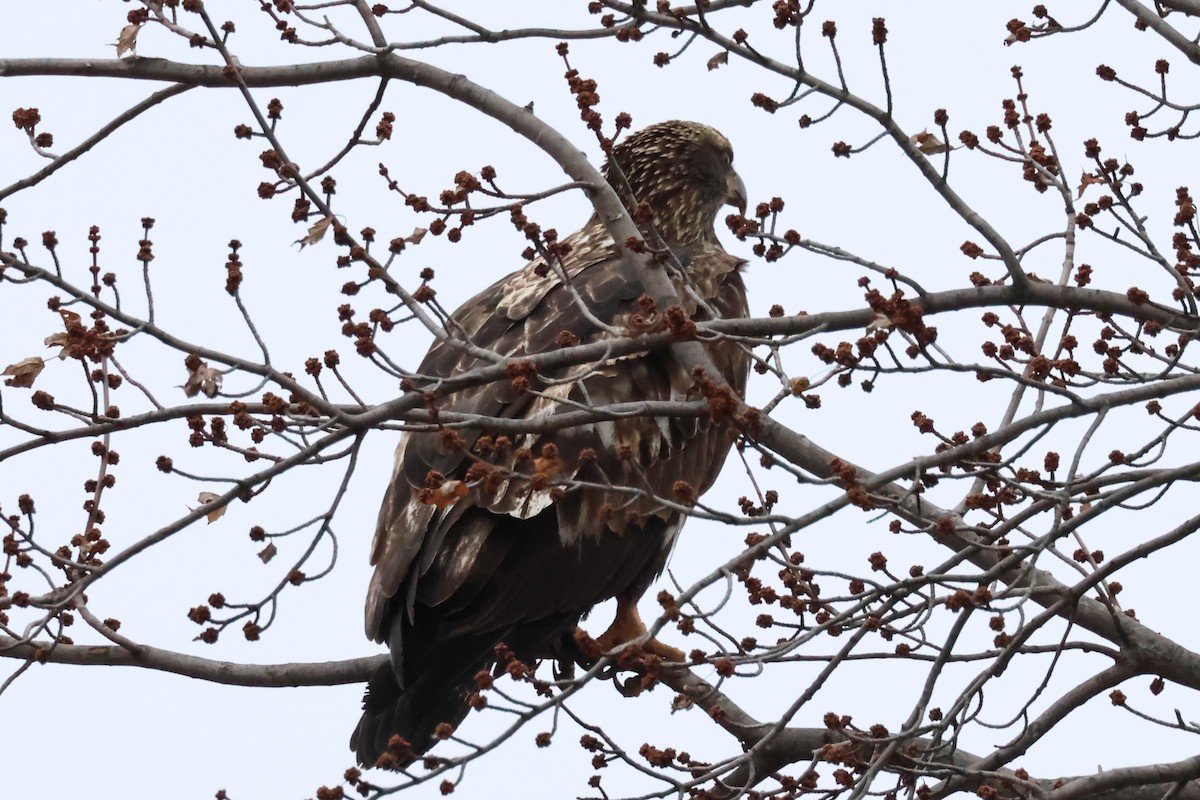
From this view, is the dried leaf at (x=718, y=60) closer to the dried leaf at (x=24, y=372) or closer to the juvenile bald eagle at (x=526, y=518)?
the juvenile bald eagle at (x=526, y=518)

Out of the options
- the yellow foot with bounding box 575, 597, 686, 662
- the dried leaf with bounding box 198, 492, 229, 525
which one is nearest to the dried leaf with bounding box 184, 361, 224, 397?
the dried leaf with bounding box 198, 492, 229, 525

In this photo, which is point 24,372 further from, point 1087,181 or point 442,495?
point 1087,181

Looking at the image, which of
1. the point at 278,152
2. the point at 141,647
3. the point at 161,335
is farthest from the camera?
the point at 141,647

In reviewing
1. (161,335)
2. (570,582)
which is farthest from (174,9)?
(570,582)

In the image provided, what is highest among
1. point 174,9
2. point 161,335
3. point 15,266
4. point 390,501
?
point 174,9

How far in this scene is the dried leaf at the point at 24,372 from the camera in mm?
3883

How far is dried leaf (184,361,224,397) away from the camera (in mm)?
3688

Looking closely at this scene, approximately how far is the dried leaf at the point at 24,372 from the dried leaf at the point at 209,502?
50 centimetres

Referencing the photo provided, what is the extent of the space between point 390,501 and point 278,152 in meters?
1.97

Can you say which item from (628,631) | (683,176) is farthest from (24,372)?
(683,176)

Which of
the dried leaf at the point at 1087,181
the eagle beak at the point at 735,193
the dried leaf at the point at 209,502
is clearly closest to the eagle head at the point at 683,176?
the eagle beak at the point at 735,193

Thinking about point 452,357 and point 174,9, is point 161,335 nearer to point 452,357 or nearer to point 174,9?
point 174,9

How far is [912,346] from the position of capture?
381 centimetres

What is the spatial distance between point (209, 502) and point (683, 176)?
13.8 feet
